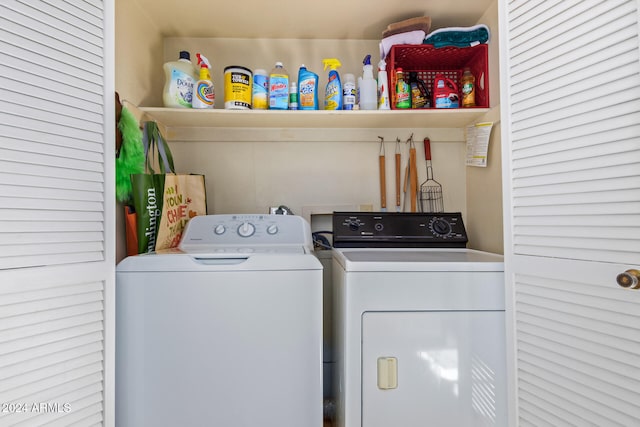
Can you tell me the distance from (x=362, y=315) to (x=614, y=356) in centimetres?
66

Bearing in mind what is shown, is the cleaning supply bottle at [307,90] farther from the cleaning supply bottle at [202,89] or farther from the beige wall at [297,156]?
the cleaning supply bottle at [202,89]

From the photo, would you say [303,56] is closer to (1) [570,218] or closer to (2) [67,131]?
(2) [67,131]

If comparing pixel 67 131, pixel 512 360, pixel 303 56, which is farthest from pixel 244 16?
pixel 512 360

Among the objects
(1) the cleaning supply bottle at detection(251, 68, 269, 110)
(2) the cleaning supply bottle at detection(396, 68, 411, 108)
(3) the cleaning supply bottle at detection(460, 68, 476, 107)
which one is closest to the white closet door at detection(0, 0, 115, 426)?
(1) the cleaning supply bottle at detection(251, 68, 269, 110)

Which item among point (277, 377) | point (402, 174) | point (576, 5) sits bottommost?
point (277, 377)

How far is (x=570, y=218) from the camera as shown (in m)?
0.93

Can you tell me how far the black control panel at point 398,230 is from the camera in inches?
63.9

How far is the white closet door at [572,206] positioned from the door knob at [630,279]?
2cm

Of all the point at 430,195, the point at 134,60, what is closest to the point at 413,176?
the point at 430,195

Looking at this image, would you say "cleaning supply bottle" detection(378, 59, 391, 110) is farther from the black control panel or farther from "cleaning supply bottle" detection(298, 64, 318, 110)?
the black control panel

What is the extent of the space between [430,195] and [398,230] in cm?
44

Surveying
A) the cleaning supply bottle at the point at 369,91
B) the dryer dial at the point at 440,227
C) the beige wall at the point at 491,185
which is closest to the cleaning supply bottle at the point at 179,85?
the cleaning supply bottle at the point at 369,91

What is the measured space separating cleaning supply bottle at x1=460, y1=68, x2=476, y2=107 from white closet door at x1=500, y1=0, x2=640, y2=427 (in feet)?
1.83

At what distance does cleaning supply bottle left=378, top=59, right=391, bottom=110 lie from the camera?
1.61 metres
